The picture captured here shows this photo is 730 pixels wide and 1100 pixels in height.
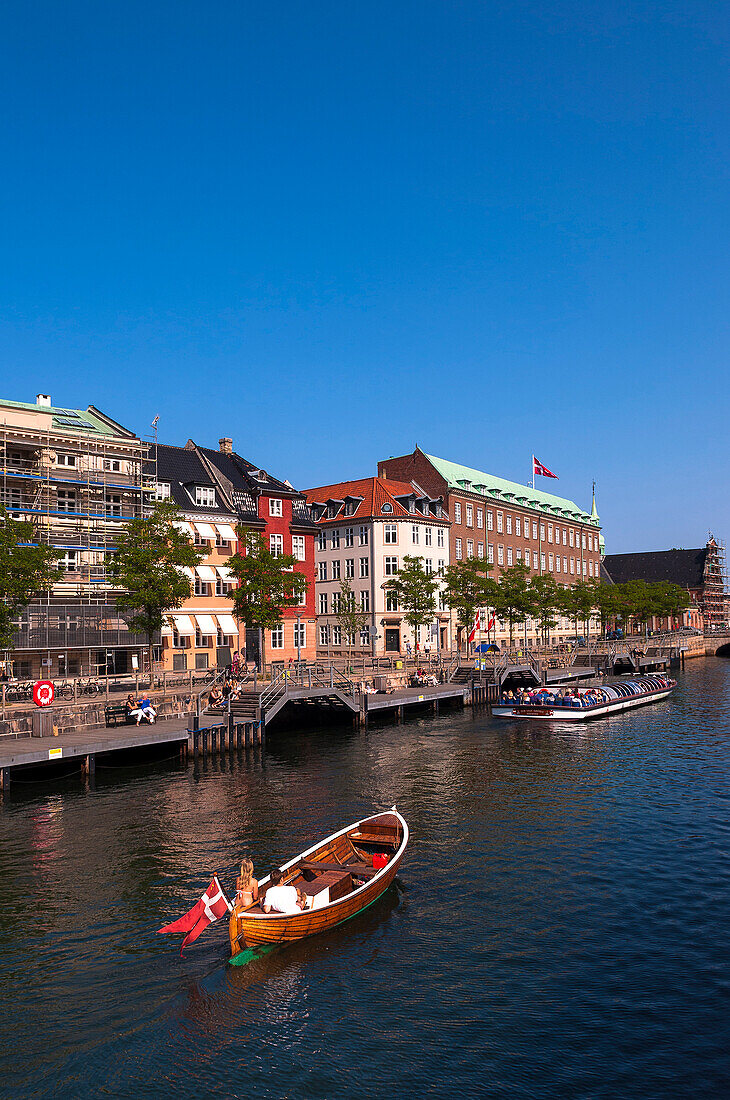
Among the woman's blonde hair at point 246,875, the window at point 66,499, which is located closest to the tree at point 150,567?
the window at point 66,499

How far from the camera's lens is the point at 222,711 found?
50.3 metres

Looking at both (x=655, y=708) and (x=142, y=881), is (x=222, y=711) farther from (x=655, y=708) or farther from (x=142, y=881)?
(x=655, y=708)

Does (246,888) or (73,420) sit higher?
(73,420)

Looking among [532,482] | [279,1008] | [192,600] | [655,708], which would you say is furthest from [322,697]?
[532,482]

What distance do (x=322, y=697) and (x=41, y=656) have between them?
20263 millimetres

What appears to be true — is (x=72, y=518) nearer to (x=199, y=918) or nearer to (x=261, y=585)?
(x=261, y=585)

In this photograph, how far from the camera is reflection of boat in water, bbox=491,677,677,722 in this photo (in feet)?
204

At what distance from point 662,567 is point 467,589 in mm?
113019

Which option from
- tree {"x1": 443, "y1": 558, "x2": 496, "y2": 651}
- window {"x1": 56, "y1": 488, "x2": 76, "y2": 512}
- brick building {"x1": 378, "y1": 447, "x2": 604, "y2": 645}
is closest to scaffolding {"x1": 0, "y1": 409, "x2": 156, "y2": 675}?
window {"x1": 56, "y1": 488, "x2": 76, "y2": 512}

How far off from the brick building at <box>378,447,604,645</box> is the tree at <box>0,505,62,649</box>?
198 feet

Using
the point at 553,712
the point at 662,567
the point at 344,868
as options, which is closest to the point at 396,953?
the point at 344,868

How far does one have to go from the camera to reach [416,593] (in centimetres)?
8294

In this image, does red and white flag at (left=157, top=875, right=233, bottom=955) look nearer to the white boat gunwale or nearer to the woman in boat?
the woman in boat

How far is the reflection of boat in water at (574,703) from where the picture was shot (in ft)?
204
